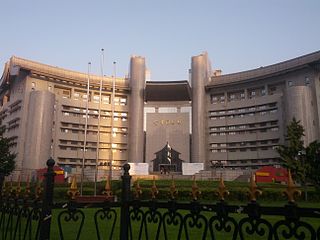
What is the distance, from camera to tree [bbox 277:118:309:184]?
3128cm

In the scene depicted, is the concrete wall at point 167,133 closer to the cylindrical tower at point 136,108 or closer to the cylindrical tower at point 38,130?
the cylindrical tower at point 136,108

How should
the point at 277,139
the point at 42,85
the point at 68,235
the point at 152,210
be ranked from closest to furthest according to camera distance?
1. the point at 152,210
2. the point at 68,235
3. the point at 277,139
4. the point at 42,85

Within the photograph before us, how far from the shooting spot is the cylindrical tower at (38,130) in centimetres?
5631

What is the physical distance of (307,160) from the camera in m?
29.7

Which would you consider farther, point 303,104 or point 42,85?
point 42,85

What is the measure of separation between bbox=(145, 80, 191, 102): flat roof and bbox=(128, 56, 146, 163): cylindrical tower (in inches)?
→ 81.8

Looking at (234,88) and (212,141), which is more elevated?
(234,88)

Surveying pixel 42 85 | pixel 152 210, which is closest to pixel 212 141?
pixel 42 85

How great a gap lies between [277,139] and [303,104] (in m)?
8.02

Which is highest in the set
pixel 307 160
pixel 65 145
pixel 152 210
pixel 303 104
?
pixel 303 104

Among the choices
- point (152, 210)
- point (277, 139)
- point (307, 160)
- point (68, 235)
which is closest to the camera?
point (152, 210)

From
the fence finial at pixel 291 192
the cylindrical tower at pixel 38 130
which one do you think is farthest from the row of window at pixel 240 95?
the fence finial at pixel 291 192

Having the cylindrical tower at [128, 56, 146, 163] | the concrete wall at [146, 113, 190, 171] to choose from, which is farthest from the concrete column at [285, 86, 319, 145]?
the cylindrical tower at [128, 56, 146, 163]

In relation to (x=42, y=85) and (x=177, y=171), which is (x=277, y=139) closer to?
(x=177, y=171)
